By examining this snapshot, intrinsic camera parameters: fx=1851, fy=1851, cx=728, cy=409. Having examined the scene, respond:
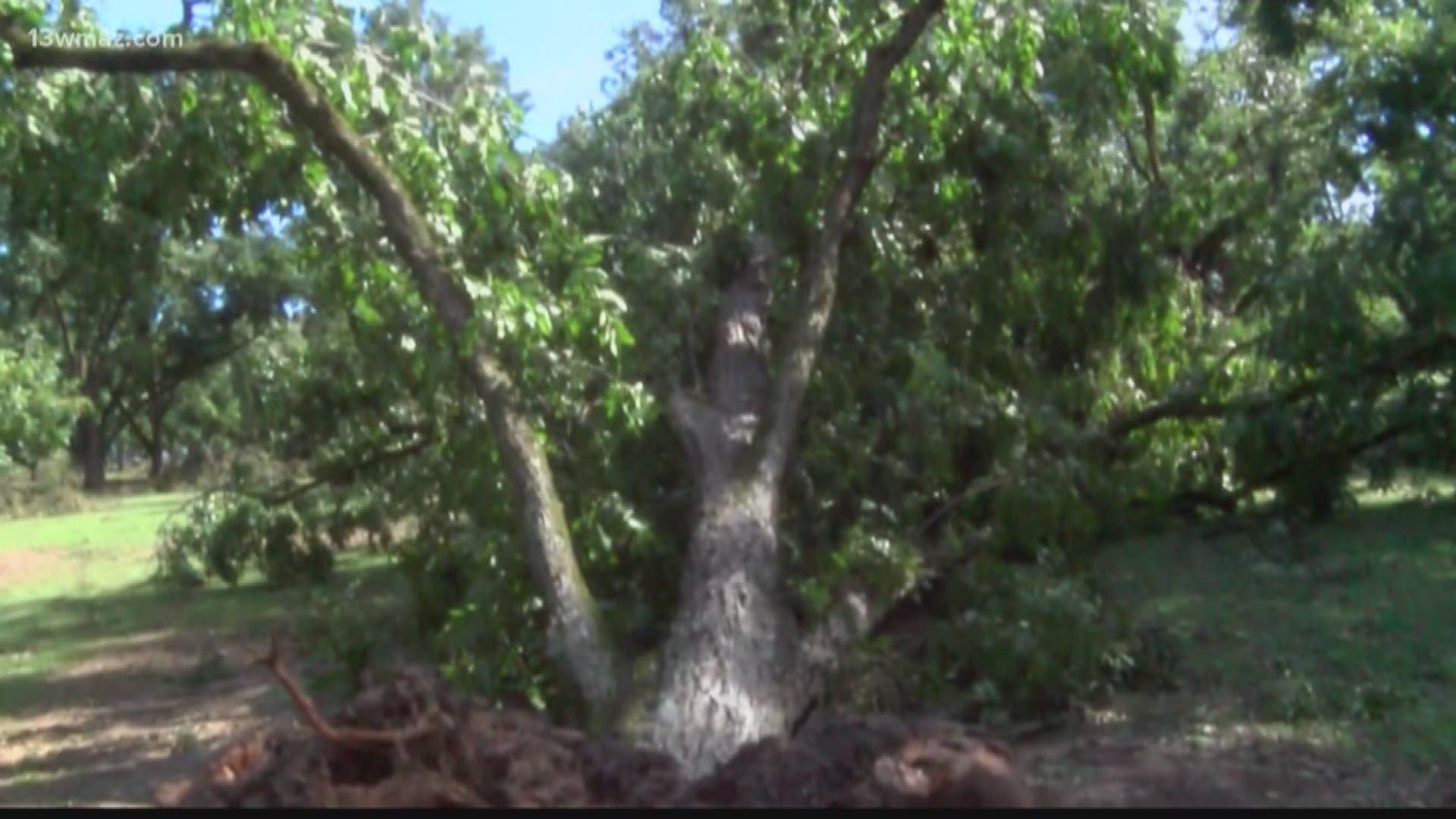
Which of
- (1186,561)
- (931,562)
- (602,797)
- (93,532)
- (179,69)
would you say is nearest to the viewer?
(602,797)

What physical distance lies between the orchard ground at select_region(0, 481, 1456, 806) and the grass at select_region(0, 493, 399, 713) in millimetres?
64

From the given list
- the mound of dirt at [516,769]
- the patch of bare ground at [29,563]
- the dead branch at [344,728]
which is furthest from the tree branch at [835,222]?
the patch of bare ground at [29,563]

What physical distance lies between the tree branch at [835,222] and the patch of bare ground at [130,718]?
318 cm

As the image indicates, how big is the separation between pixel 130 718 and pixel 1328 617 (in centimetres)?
772

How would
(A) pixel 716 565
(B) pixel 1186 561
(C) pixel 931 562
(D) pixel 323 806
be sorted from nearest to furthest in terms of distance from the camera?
(D) pixel 323 806 → (A) pixel 716 565 → (C) pixel 931 562 → (B) pixel 1186 561

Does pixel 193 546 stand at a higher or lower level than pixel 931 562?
higher

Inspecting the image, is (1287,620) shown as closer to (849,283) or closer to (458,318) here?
(849,283)

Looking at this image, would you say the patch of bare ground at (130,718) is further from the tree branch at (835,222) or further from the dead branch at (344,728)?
the dead branch at (344,728)

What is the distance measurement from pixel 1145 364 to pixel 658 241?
2987 mm

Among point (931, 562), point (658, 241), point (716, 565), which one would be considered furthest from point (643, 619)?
point (658, 241)

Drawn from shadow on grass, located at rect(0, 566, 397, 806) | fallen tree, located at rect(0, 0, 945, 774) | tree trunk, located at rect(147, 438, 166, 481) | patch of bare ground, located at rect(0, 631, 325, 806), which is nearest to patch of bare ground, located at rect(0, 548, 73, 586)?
shadow on grass, located at rect(0, 566, 397, 806)

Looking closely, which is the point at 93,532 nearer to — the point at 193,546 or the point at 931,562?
the point at 193,546

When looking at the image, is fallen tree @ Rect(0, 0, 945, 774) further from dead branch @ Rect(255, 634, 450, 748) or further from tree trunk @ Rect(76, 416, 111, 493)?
tree trunk @ Rect(76, 416, 111, 493)

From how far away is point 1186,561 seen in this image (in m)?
12.2
